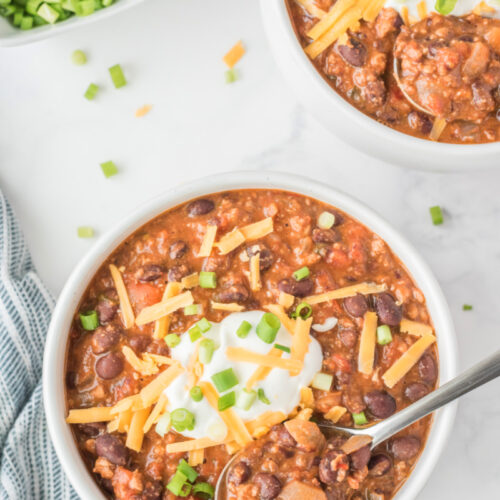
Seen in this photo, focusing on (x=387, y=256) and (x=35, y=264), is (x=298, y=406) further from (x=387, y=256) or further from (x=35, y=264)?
(x=35, y=264)

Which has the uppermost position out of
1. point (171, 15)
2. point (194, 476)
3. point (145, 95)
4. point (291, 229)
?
point (171, 15)

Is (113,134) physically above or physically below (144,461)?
above

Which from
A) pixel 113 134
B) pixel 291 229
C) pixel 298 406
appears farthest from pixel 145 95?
pixel 298 406

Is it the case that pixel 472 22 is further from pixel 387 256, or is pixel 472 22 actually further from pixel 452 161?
pixel 387 256

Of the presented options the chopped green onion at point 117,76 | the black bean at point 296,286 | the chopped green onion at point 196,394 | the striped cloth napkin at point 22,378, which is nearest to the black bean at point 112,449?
the chopped green onion at point 196,394

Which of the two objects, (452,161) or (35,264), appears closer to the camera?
(452,161)

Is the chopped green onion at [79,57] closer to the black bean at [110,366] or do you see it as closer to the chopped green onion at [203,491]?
the black bean at [110,366]

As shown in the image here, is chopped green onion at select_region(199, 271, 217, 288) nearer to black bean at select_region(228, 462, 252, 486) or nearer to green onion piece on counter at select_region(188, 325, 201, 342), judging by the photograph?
green onion piece on counter at select_region(188, 325, 201, 342)
